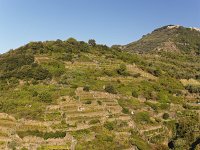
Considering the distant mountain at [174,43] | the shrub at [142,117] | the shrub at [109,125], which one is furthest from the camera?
the distant mountain at [174,43]

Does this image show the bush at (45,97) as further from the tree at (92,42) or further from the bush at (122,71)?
the tree at (92,42)

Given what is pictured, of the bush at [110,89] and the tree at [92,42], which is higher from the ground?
the tree at [92,42]

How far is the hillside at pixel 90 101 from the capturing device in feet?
190

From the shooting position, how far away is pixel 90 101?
6988 cm

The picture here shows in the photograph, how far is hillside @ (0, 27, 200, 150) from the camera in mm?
58000

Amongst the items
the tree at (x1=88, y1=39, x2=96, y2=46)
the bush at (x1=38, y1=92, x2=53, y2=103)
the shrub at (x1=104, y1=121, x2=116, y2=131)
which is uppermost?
the tree at (x1=88, y1=39, x2=96, y2=46)

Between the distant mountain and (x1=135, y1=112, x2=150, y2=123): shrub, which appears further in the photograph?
the distant mountain

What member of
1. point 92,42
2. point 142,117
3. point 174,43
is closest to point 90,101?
point 142,117

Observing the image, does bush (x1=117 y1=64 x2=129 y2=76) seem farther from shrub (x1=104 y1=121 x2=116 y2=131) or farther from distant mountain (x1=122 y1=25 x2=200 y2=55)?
distant mountain (x1=122 y1=25 x2=200 y2=55)

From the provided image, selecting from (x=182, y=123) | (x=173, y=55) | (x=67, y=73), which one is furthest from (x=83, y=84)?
(x=173, y=55)

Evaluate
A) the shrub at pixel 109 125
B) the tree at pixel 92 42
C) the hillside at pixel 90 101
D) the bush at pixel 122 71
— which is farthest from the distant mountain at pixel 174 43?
the shrub at pixel 109 125

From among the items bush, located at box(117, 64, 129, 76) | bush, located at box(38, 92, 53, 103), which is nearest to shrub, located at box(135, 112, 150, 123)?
bush, located at box(38, 92, 53, 103)

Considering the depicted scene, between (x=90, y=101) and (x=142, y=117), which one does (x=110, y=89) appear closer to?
(x=90, y=101)

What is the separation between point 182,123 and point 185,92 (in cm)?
2458
